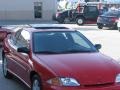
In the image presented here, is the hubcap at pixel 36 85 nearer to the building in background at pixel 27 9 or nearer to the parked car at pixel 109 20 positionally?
the parked car at pixel 109 20

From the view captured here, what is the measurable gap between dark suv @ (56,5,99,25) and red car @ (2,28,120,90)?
29.1 m

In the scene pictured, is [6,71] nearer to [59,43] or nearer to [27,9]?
[59,43]

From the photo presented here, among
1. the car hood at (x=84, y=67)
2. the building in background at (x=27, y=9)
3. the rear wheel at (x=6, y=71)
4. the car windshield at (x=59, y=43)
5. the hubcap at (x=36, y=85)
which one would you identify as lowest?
the building in background at (x=27, y=9)

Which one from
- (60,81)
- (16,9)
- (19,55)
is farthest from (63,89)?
(16,9)

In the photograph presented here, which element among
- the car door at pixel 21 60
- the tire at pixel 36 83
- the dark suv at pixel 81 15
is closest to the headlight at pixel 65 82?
the tire at pixel 36 83

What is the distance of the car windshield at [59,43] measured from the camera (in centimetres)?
876

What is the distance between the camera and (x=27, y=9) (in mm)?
46906

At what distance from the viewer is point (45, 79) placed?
7559mm

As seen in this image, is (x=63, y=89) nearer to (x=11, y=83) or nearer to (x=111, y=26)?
(x=11, y=83)

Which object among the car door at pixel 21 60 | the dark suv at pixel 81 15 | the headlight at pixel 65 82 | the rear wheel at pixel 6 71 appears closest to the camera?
the headlight at pixel 65 82

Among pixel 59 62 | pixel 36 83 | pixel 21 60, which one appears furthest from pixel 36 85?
pixel 21 60

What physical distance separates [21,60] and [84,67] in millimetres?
1869

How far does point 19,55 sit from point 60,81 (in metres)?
2.29

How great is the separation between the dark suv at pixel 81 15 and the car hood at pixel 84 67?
102 feet
